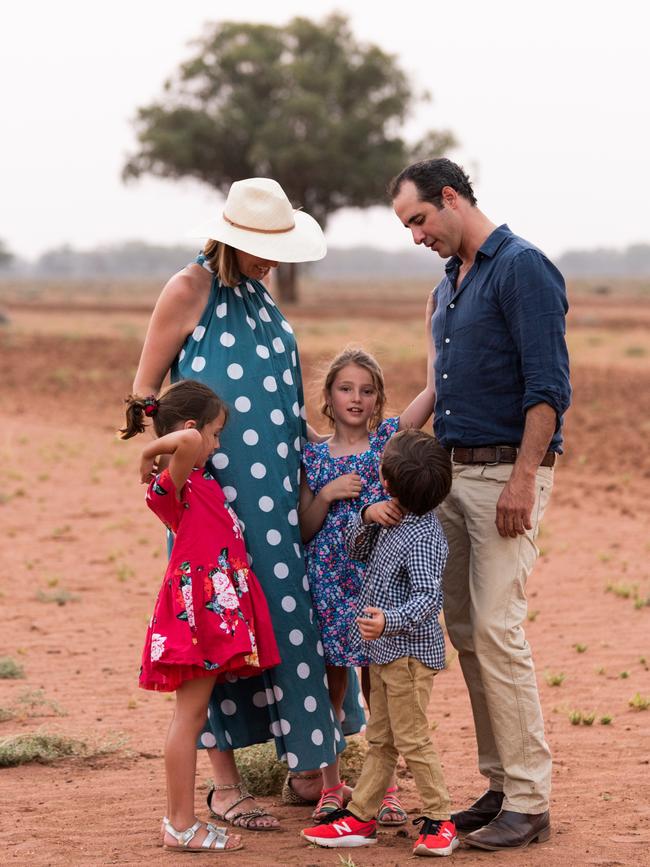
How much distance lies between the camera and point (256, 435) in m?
4.37

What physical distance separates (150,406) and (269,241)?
80cm

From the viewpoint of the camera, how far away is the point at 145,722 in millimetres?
6035

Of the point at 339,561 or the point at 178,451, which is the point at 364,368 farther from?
the point at 178,451

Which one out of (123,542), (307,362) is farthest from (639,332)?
(123,542)

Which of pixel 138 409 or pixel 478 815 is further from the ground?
pixel 138 409

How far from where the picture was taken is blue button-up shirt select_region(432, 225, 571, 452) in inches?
158

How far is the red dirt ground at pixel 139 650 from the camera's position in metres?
4.36

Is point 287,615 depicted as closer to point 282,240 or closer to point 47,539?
point 282,240

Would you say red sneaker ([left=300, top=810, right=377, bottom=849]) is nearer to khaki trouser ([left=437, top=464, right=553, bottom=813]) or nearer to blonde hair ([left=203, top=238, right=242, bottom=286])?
khaki trouser ([left=437, top=464, right=553, bottom=813])

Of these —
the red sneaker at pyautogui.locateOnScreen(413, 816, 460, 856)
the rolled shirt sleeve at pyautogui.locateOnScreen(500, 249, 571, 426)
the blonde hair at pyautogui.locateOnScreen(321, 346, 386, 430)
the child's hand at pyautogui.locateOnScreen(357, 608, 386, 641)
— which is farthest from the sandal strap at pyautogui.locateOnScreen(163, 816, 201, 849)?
the rolled shirt sleeve at pyautogui.locateOnScreen(500, 249, 571, 426)

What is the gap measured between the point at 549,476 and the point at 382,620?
2.70ft

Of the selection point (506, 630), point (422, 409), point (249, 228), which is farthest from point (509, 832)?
point (249, 228)

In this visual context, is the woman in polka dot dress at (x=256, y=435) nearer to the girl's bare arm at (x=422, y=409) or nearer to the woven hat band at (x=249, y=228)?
the woven hat band at (x=249, y=228)

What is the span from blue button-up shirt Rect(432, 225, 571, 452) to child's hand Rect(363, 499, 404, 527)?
1.19ft
